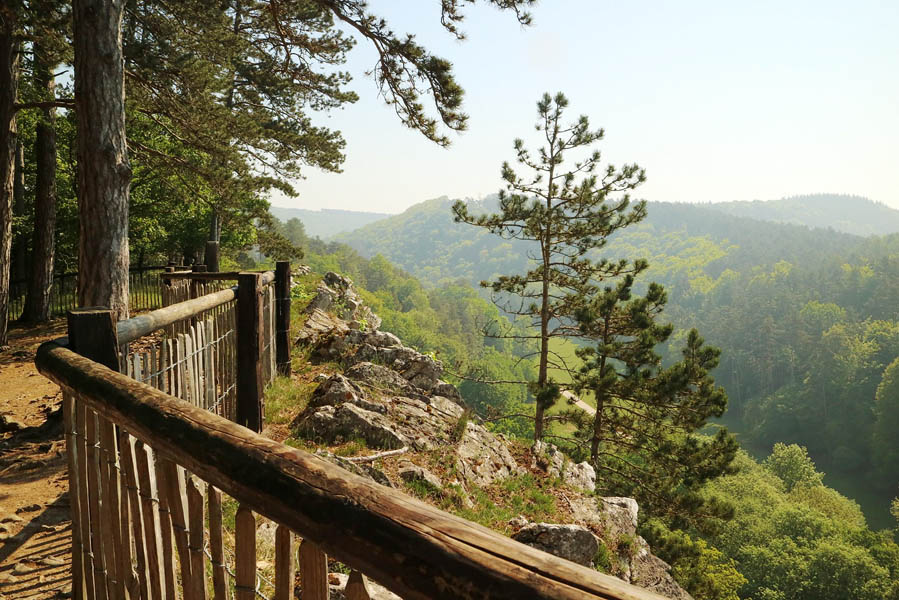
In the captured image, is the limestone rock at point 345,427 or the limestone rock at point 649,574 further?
the limestone rock at point 649,574

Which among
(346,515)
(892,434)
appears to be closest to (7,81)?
(346,515)

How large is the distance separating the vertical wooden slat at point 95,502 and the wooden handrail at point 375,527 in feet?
3.12

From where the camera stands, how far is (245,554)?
1346 mm

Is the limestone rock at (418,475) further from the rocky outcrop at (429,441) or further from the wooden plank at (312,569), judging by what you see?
the wooden plank at (312,569)

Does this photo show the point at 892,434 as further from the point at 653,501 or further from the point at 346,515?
the point at 346,515

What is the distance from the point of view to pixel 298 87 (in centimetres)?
1399

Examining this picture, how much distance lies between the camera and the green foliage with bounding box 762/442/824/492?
51.3 meters

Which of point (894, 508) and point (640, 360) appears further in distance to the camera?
point (894, 508)

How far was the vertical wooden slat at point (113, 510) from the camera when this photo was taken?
206 centimetres

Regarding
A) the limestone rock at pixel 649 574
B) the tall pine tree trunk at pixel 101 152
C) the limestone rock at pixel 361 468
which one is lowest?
the limestone rock at pixel 649 574

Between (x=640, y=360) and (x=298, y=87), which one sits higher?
(x=298, y=87)

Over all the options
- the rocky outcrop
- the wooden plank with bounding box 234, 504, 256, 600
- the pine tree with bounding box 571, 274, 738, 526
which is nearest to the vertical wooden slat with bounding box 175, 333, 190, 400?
the rocky outcrop

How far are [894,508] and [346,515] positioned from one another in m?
58.9

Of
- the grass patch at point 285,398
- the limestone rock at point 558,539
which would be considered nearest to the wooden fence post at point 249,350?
the grass patch at point 285,398
